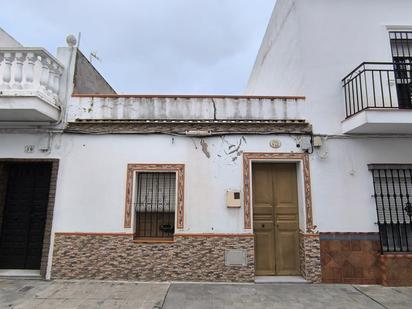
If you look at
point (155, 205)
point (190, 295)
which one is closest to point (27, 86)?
point (155, 205)

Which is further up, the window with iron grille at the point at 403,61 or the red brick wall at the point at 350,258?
the window with iron grille at the point at 403,61

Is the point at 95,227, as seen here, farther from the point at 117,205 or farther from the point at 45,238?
the point at 45,238

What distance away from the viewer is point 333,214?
5.64m

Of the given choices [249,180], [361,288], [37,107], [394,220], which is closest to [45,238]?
[37,107]

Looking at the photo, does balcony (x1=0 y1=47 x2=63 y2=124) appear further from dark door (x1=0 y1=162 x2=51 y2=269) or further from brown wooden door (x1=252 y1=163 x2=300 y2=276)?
brown wooden door (x1=252 y1=163 x2=300 y2=276)

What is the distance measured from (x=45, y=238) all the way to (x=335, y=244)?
235 inches

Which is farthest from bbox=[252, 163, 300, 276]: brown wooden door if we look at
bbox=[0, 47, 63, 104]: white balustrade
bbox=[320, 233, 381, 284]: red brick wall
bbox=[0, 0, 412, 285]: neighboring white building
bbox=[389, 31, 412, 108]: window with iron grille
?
bbox=[0, 47, 63, 104]: white balustrade

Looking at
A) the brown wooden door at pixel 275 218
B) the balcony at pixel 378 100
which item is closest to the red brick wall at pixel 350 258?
the brown wooden door at pixel 275 218

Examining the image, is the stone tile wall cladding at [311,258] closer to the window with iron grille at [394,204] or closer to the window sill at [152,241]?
the window with iron grille at [394,204]

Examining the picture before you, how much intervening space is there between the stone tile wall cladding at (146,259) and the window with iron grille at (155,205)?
0.35 meters

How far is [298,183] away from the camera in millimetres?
5996

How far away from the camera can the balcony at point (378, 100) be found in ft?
17.0

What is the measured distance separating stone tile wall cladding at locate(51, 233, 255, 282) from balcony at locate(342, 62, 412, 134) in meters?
3.29

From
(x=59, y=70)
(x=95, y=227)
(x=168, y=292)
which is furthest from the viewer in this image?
(x=59, y=70)
